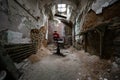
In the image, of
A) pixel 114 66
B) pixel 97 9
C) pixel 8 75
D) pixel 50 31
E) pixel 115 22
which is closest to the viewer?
pixel 8 75

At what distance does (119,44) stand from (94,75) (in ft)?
2.79

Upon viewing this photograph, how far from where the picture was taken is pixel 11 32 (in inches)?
89.7

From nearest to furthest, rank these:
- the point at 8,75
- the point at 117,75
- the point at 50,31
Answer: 1. the point at 8,75
2. the point at 117,75
3. the point at 50,31

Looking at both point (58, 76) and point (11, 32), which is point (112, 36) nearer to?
point (58, 76)

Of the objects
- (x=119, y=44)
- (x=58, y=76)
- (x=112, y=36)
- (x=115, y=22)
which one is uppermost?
(x=115, y=22)

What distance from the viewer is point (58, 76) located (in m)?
2.04

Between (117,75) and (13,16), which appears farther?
(13,16)

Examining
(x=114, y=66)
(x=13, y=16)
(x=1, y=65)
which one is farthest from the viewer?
(x=13, y=16)

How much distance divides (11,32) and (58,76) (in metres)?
1.50

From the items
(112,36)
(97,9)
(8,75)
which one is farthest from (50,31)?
(8,75)

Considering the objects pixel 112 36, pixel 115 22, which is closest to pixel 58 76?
pixel 112 36

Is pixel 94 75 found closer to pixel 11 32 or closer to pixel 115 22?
pixel 115 22

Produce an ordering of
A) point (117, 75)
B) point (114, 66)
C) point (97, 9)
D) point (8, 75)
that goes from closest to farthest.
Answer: point (8, 75)
point (117, 75)
point (114, 66)
point (97, 9)

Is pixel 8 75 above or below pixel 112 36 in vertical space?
below
